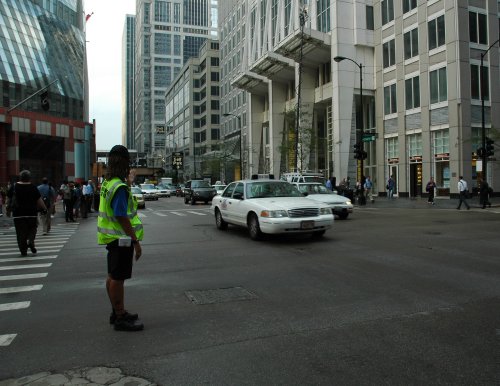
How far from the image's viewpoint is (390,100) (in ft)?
129

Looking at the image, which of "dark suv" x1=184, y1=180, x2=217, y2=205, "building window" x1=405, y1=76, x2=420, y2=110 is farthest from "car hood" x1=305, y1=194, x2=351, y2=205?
"building window" x1=405, y1=76, x2=420, y2=110

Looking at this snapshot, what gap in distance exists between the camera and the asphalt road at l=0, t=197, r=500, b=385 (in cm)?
369

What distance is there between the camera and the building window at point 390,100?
1535 inches

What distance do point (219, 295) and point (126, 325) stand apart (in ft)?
5.59

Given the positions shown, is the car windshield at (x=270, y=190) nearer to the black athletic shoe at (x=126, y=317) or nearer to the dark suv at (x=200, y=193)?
the black athletic shoe at (x=126, y=317)

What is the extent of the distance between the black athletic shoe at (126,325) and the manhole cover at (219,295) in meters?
1.20

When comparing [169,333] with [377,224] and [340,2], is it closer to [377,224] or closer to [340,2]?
[377,224]

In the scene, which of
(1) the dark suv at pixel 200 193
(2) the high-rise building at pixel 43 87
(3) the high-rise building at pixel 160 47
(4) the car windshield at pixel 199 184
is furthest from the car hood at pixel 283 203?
(3) the high-rise building at pixel 160 47

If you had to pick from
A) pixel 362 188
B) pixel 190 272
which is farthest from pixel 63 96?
pixel 190 272

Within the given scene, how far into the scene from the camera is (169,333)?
4.62 meters

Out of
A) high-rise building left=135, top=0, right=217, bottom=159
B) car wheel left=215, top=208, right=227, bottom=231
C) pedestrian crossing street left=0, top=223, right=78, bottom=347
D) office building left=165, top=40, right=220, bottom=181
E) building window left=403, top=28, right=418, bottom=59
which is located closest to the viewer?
pedestrian crossing street left=0, top=223, right=78, bottom=347

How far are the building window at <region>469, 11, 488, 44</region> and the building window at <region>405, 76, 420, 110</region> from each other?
15.7ft

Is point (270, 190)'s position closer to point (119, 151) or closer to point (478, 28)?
point (119, 151)

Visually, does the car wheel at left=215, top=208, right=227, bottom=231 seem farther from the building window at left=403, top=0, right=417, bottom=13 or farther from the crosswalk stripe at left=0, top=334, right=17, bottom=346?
the building window at left=403, top=0, right=417, bottom=13
